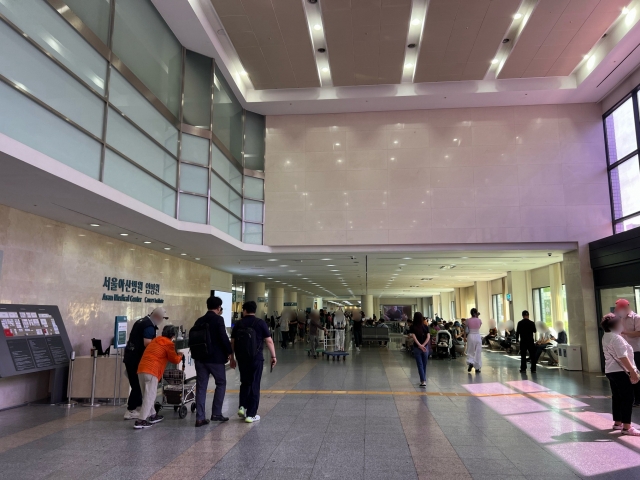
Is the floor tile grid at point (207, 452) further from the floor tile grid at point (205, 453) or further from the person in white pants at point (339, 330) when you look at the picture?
the person in white pants at point (339, 330)

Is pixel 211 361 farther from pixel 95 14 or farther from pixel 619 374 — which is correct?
pixel 95 14

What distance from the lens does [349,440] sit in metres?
5.26

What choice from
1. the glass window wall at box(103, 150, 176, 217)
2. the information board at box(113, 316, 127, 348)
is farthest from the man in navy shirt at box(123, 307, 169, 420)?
the information board at box(113, 316, 127, 348)

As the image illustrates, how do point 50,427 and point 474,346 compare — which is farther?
point 474,346

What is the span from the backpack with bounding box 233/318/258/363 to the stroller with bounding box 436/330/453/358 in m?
10.6

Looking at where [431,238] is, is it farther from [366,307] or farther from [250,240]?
[366,307]

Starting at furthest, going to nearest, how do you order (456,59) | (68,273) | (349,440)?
(456,59)
(68,273)
(349,440)

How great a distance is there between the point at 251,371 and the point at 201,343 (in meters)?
0.79

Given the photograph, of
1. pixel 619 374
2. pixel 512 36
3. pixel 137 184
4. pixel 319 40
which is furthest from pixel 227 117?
pixel 619 374

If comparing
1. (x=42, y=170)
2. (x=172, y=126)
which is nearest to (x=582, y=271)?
(x=172, y=126)

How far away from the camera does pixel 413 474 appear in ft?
13.6

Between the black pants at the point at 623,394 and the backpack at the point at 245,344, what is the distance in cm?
460

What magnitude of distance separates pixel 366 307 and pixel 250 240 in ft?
97.4

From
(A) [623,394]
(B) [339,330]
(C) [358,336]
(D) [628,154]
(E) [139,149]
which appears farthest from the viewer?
(C) [358,336]
